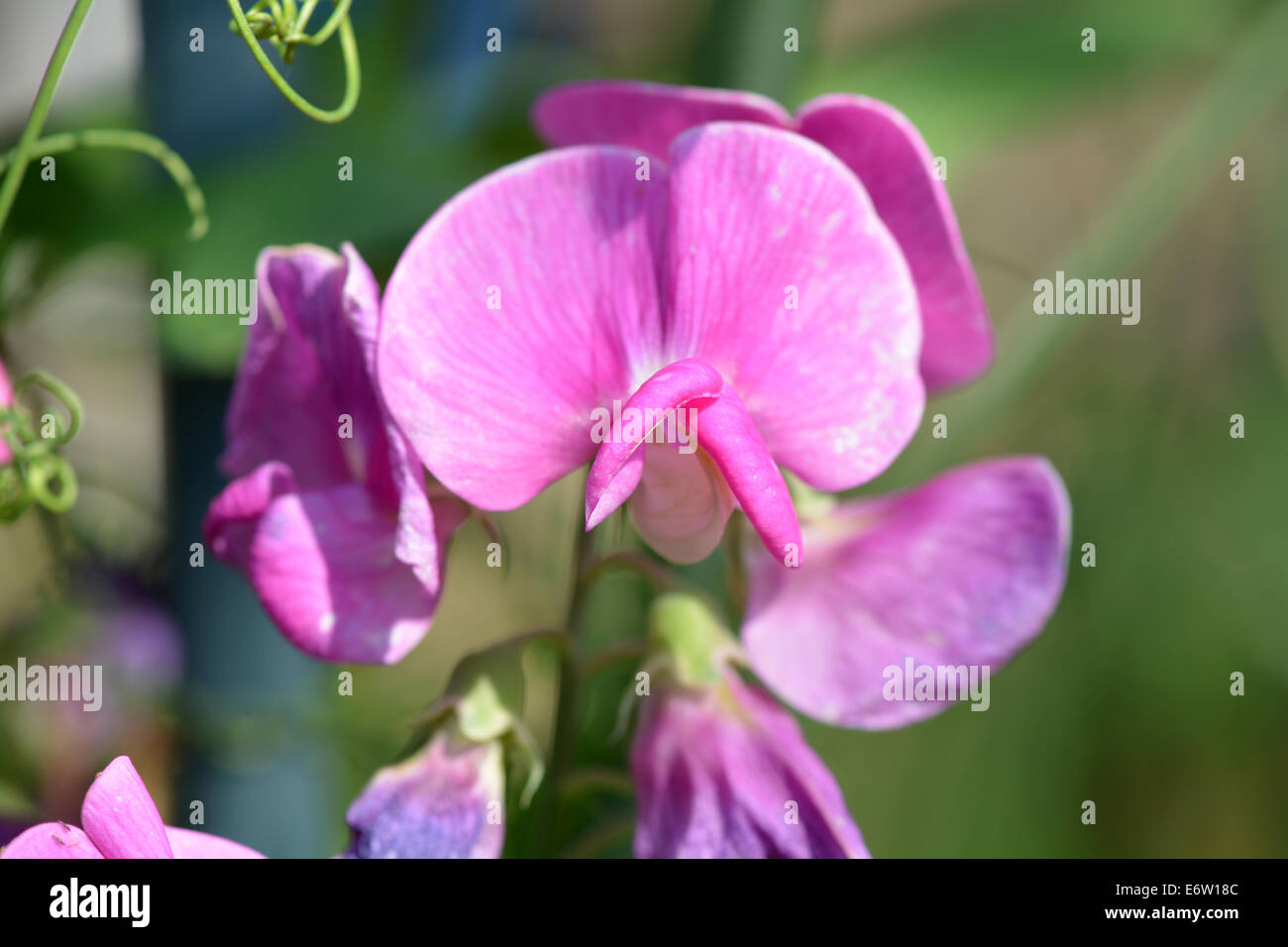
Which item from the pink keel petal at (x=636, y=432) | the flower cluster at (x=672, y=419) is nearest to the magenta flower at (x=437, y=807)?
the flower cluster at (x=672, y=419)

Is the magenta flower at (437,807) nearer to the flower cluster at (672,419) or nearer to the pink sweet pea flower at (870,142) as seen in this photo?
the flower cluster at (672,419)

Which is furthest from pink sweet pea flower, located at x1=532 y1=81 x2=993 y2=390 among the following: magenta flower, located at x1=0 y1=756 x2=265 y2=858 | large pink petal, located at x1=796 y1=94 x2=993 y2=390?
magenta flower, located at x1=0 y1=756 x2=265 y2=858

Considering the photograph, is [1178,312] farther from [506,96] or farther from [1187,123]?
[506,96]

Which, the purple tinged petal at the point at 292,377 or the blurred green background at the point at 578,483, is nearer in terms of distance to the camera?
the purple tinged petal at the point at 292,377

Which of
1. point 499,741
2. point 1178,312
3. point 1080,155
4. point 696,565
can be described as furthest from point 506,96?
point 1080,155

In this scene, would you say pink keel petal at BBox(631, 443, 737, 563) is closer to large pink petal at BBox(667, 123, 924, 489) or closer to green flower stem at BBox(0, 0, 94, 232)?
large pink petal at BBox(667, 123, 924, 489)
